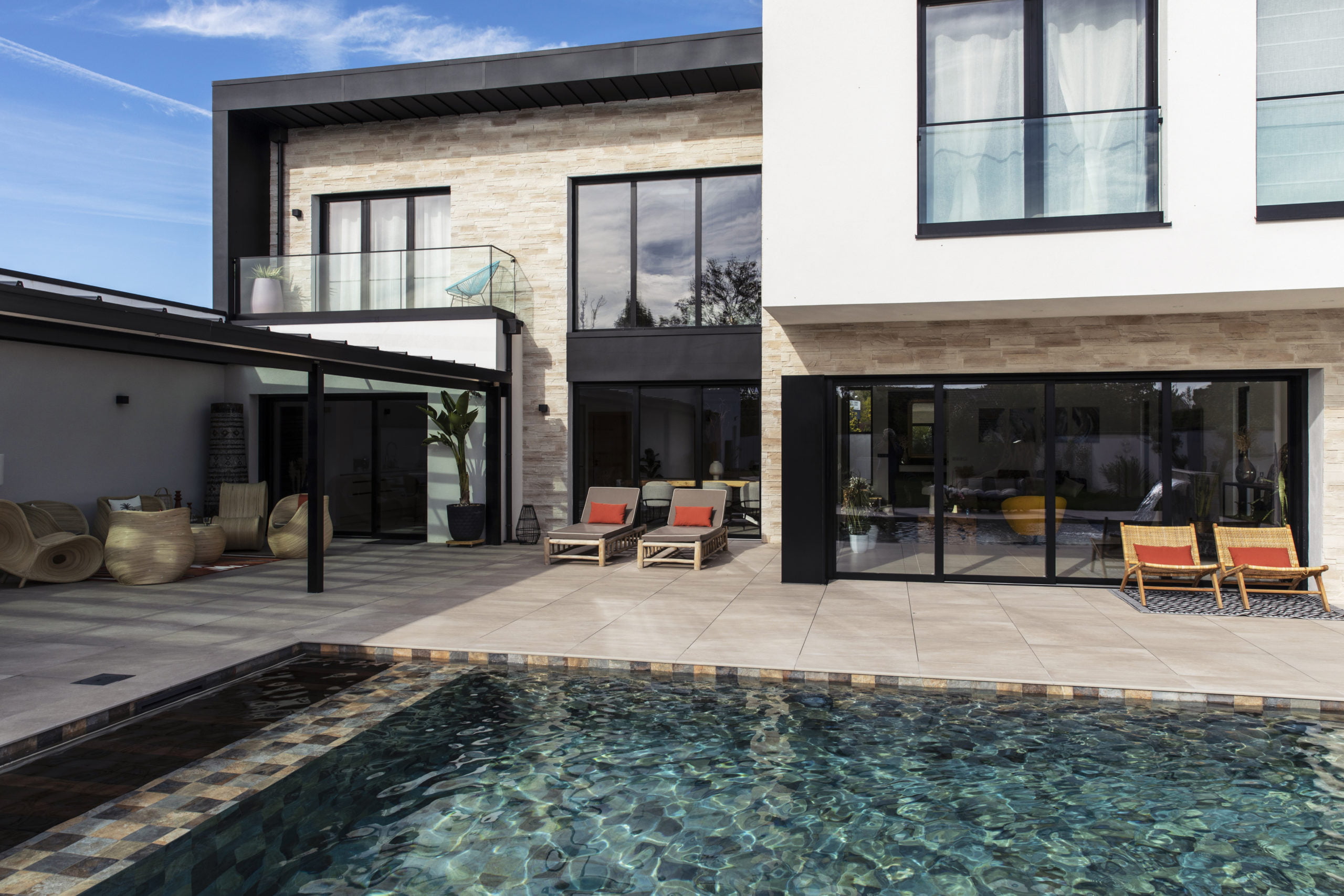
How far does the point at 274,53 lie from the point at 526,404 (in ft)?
72.9

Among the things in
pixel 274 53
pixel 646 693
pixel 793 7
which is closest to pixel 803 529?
pixel 646 693

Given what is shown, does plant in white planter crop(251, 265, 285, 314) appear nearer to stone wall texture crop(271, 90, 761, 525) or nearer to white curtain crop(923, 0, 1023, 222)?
stone wall texture crop(271, 90, 761, 525)

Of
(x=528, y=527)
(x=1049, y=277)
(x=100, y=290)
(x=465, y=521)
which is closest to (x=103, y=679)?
(x=465, y=521)

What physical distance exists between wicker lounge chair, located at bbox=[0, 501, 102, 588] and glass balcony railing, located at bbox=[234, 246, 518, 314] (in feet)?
16.9

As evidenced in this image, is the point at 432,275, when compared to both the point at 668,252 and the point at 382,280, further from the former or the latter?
the point at 668,252

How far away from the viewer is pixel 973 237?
7867mm

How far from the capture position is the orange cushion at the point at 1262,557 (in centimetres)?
828

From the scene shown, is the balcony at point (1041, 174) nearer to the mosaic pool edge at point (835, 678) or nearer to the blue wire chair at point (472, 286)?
the mosaic pool edge at point (835, 678)

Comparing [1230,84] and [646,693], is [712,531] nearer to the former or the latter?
[646,693]

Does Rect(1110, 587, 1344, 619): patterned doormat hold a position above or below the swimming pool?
above

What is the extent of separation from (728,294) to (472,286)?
12.9 ft

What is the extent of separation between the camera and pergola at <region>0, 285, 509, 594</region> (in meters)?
6.12

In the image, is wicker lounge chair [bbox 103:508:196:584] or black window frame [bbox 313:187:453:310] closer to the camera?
wicker lounge chair [bbox 103:508:196:584]

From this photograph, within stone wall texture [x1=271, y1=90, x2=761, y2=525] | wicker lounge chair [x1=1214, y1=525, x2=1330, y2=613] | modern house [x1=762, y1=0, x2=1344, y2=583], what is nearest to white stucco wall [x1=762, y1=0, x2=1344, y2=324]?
modern house [x1=762, y1=0, x2=1344, y2=583]
